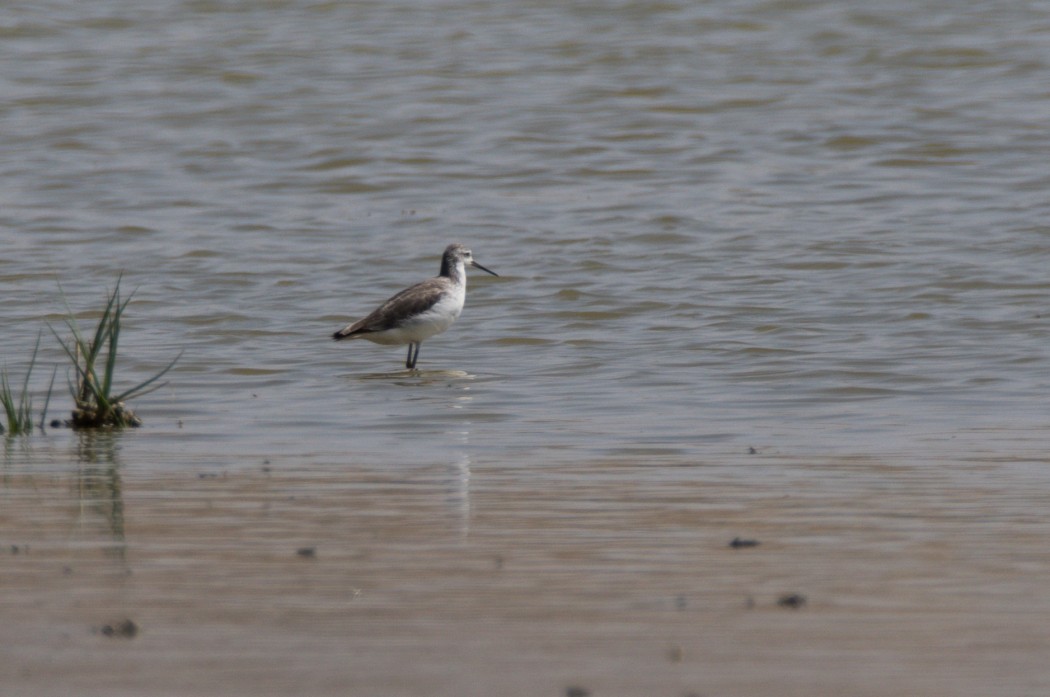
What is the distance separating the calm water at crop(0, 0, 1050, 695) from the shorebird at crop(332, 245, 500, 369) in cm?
29

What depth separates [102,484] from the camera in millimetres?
7168

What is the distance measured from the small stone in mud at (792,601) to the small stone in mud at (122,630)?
6.20 ft

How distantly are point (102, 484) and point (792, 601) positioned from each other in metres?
3.33

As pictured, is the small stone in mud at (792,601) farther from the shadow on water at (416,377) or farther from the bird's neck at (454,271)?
the bird's neck at (454,271)

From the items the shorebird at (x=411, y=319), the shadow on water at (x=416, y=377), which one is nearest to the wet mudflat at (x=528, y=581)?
the shadow on water at (x=416, y=377)

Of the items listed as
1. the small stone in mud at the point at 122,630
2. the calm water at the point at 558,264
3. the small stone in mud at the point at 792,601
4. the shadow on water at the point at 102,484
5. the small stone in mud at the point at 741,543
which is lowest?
→ the calm water at the point at 558,264

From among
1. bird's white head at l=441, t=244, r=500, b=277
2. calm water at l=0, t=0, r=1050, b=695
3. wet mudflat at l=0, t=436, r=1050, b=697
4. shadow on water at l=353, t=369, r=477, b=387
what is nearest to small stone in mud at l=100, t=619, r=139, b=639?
wet mudflat at l=0, t=436, r=1050, b=697

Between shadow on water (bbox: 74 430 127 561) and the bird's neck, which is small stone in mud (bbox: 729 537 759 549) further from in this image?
the bird's neck

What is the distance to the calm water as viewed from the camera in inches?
269

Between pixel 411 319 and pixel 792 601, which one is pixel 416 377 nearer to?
pixel 411 319

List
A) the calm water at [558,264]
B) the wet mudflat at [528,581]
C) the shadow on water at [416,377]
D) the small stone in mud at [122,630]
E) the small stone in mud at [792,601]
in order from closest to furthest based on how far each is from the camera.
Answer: the wet mudflat at [528,581] → the small stone in mud at [122,630] → the small stone in mud at [792,601] → the calm water at [558,264] → the shadow on water at [416,377]

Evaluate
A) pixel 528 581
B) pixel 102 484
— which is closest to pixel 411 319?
pixel 102 484

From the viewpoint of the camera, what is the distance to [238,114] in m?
24.8

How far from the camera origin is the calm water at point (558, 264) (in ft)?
22.4
